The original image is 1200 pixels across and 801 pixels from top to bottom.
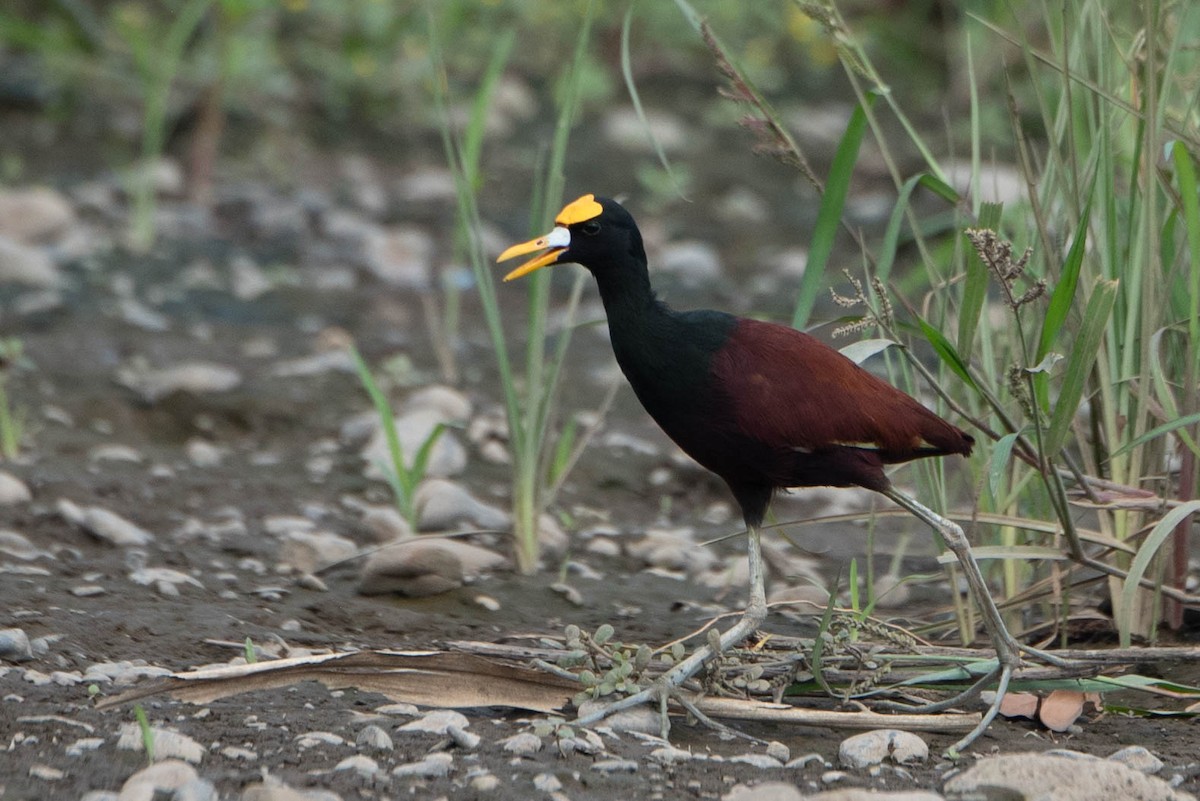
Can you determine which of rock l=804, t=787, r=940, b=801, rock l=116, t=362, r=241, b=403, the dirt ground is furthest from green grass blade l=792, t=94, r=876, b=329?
rock l=116, t=362, r=241, b=403

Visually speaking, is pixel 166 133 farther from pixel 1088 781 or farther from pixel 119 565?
pixel 1088 781

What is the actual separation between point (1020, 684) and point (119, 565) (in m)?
1.81

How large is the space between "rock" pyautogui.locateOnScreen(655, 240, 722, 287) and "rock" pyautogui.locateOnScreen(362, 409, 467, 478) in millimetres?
2070

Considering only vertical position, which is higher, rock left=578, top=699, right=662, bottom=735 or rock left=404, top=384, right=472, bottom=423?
rock left=404, top=384, right=472, bottom=423

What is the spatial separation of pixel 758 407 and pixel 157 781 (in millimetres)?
1141

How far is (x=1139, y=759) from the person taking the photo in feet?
7.46

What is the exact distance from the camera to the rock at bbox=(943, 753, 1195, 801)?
6.84ft

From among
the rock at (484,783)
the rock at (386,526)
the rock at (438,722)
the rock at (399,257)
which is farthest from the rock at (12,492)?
the rock at (399,257)

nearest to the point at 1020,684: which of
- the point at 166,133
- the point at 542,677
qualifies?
the point at 542,677

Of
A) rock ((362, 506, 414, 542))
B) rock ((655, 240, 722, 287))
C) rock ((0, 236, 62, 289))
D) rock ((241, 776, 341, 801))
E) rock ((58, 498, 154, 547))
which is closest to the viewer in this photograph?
rock ((241, 776, 341, 801))

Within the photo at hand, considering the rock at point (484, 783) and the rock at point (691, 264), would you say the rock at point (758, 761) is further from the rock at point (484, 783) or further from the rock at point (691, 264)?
the rock at point (691, 264)

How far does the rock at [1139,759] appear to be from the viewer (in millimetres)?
2256

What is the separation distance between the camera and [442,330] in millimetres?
5340

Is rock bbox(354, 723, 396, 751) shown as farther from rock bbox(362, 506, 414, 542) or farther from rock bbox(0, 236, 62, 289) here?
rock bbox(0, 236, 62, 289)
